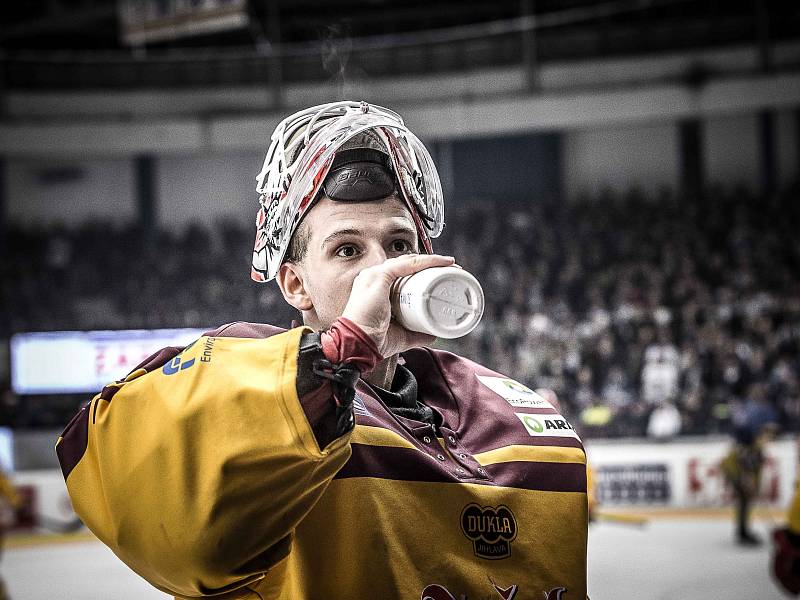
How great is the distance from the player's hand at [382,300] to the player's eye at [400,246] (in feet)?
0.70

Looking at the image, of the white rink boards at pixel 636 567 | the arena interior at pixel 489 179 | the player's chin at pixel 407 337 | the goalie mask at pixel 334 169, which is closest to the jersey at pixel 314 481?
the player's chin at pixel 407 337

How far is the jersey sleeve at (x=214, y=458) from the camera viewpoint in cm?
87

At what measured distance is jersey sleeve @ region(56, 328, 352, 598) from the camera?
34.1 inches

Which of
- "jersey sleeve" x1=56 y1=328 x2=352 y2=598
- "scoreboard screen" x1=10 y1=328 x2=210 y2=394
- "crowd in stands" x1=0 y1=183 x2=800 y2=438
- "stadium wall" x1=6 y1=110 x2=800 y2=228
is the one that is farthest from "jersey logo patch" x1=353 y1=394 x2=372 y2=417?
"stadium wall" x1=6 y1=110 x2=800 y2=228

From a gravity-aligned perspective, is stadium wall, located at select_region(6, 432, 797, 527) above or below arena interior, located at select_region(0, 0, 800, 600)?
below

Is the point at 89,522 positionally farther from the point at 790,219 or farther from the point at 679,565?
the point at 790,219

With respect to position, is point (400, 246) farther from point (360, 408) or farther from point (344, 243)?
point (360, 408)

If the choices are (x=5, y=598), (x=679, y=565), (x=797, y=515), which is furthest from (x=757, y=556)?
→ (x=5, y=598)

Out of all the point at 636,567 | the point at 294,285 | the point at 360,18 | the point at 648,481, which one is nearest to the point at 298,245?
the point at 294,285

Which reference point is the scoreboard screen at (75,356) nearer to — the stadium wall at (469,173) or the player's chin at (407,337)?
the stadium wall at (469,173)

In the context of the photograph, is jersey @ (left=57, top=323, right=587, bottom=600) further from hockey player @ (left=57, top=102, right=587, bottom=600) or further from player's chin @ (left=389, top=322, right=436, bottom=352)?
player's chin @ (left=389, top=322, right=436, bottom=352)

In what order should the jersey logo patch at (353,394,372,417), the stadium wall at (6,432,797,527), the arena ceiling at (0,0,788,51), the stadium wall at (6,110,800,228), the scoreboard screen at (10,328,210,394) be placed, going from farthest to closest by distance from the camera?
1. the stadium wall at (6,110,800,228)
2. the arena ceiling at (0,0,788,51)
3. the scoreboard screen at (10,328,210,394)
4. the stadium wall at (6,432,797,527)
5. the jersey logo patch at (353,394,372,417)

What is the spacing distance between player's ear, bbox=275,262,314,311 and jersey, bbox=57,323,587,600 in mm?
158

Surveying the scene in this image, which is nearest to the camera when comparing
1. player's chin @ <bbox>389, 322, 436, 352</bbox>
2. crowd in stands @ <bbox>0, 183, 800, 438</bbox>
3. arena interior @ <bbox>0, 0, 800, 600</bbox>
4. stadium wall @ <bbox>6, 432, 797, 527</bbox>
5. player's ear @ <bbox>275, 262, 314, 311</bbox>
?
player's chin @ <bbox>389, 322, 436, 352</bbox>
